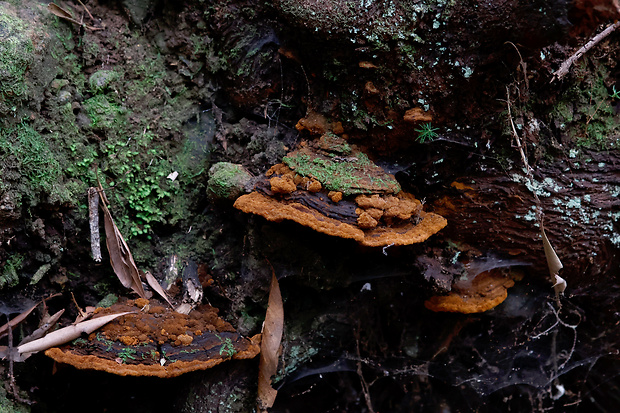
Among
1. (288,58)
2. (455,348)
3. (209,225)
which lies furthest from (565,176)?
(209,225)

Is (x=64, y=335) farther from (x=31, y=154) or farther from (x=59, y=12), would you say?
(x=59, y=12)

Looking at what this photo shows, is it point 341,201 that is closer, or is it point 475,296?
point 341,201

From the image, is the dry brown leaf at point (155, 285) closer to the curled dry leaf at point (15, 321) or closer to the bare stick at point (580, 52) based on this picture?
the curled dry leaf at point (15, 321)

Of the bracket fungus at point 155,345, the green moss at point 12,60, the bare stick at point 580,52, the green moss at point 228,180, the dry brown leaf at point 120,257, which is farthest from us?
the dry brown leaf at point 120,257

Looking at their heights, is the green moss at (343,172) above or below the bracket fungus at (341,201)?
above

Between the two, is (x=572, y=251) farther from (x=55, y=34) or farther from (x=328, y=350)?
(x=55, y=34)

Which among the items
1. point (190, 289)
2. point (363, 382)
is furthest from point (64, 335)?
point (363, 382)

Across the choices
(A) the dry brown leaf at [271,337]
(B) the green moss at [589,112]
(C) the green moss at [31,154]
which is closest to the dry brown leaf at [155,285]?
(A) the dry brown leaf at [271,337]
